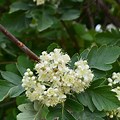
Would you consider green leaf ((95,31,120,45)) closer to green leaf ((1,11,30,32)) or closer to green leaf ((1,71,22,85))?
green leaf ((1,11,30,32))

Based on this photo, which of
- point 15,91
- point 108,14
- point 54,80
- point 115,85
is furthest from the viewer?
point 108,14

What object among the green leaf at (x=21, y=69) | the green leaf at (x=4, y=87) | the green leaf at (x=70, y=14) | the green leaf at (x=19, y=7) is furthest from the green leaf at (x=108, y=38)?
the green leaf at (x=4, y=87)

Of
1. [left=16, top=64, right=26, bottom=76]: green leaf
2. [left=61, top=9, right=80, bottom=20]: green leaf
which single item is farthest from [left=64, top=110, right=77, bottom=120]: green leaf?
[left=61, top=9, right=80, bottom=20]: green leaf

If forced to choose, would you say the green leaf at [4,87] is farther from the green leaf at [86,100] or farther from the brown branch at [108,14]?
the brown branch at [108,14]

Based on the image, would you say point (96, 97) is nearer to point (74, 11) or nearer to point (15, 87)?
point (15, 87)

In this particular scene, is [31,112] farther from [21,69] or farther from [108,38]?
[108,38]

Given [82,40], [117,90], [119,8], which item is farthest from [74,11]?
[117,90]

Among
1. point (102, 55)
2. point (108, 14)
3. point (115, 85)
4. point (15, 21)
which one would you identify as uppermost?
point (102, 55)

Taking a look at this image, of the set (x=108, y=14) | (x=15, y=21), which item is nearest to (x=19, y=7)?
(x=15, y=21)
